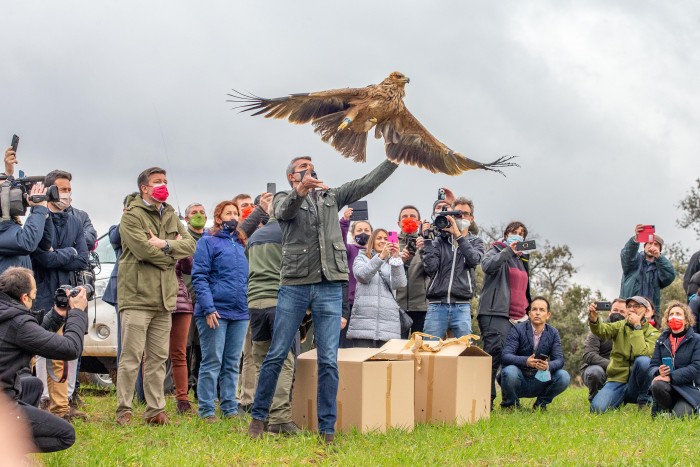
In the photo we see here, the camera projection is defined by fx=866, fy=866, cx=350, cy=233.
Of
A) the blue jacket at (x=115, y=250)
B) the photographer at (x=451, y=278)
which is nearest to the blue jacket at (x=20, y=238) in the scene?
the blue jacket at (x=115, y=250)

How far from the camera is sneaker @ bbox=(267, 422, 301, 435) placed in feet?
22.0

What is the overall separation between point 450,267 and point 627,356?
203 cm

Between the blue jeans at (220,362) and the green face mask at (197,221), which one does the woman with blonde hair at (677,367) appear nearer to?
the blue jeans at (220,362)

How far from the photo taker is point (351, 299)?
28.7 ft

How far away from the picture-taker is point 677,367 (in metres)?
8.16

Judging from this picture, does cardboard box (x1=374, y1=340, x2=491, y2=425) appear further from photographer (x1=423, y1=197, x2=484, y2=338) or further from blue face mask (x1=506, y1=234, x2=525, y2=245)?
blue face mask (x1=506, y1=234, x2=525, y2=245)

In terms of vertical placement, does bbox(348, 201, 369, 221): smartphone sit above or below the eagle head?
below

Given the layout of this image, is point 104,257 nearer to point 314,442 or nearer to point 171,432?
point 171,432

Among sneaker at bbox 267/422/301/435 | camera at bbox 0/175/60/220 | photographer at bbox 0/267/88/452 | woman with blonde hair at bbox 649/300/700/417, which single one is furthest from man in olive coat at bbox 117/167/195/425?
Answer: woman with blonde hair at bbox 649/300/700/417

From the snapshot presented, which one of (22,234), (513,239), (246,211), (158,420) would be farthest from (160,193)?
(513,239)

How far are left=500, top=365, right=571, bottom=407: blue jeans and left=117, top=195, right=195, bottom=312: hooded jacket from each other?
135 inches

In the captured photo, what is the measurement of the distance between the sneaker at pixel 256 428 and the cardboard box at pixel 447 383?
4.45ft

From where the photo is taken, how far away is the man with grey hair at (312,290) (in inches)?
248

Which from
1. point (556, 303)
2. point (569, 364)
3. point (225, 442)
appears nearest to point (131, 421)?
point (225, 442)
